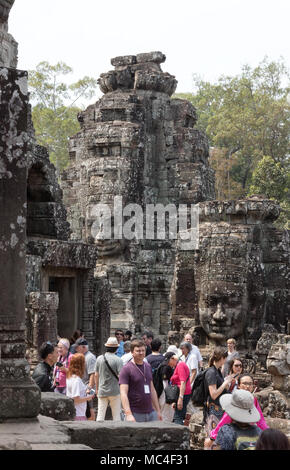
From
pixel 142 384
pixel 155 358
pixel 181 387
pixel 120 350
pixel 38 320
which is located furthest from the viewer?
pixel 38 320

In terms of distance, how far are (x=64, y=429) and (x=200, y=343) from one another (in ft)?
34.4

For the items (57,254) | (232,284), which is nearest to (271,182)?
(232,284)

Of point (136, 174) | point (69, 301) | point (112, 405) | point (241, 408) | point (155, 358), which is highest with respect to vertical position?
point (136, 174)

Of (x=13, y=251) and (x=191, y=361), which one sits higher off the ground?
(x=13, y=251)

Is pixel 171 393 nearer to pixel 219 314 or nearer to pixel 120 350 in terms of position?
pixel 120 350

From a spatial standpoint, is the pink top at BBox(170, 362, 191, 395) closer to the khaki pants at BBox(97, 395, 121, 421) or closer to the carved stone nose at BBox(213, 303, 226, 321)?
the khaki pants at BBox(97, 395, 121, 421)

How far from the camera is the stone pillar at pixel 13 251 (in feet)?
21.6

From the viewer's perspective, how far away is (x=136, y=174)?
27781mm

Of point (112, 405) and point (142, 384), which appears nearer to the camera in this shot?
point (142, 384)

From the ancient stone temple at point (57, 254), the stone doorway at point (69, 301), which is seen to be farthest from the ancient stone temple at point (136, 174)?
the ancient stone temple at point (57, 254)

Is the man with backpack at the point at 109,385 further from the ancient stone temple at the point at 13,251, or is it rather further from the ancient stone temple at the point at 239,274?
the ancient stone temple at the point at 239,274

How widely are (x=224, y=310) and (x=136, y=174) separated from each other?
39.5ft

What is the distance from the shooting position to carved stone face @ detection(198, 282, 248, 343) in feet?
53.7
